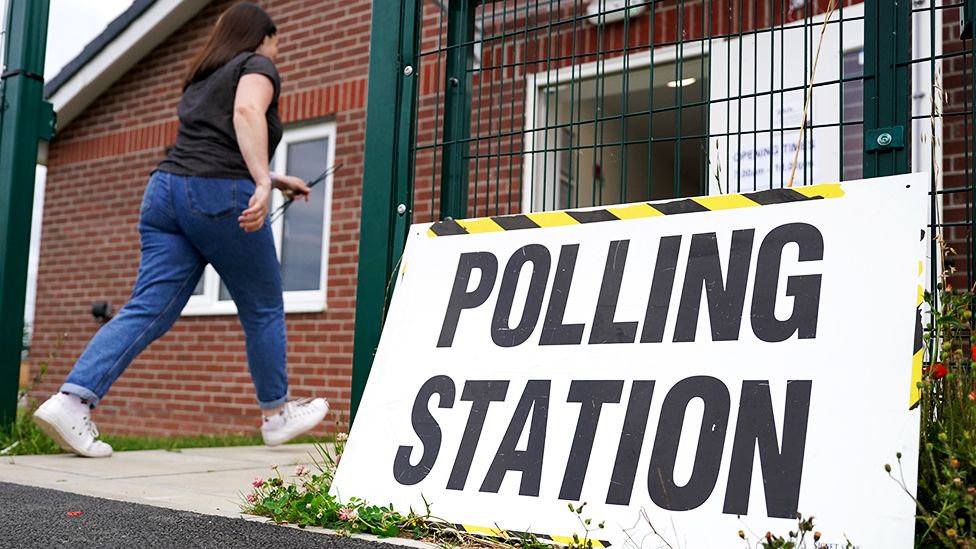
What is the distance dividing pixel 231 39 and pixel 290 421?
5.20 feet

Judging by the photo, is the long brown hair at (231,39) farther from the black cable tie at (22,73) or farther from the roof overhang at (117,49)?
the roof overhang at (117,49)

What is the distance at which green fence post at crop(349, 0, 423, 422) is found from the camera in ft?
9.84

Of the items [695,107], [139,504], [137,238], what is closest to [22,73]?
[139,504]

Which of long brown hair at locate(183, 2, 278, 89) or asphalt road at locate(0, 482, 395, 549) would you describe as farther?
long brown hair at locate(183, 2, 278, 89)

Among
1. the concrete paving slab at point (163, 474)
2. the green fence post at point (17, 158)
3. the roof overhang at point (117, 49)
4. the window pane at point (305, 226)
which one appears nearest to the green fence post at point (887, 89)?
the concrete paving slab at point (163, 474)

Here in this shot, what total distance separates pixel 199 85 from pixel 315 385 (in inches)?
117

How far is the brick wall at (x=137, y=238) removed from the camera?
21.3ft

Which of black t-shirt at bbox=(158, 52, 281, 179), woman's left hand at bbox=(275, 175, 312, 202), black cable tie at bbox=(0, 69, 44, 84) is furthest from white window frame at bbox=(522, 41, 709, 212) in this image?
black cable tie at bbox=(0, 69, 44, 84)

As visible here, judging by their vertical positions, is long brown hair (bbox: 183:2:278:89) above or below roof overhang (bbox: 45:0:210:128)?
below

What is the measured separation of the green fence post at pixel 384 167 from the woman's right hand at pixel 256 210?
51cm

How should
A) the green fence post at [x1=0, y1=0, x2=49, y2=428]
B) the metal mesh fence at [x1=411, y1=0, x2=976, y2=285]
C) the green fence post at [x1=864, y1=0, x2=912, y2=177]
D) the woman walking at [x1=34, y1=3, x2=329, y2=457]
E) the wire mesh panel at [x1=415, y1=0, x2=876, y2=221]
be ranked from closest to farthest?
the green fence post at [x1=864, y1=0, x2=912, y2=177]
the metal mesh fence at [x1=411, y1=0, x2=976, y2=285]
the wire mesh panel at [x1=415, y1=0, x2=876, y2=221]
the woman walking at [x1=34, y1=3, x2=329, y2=457]
the green fence post at [x1=0, y1=0, x2=49, y2=428]

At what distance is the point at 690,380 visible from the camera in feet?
6.87

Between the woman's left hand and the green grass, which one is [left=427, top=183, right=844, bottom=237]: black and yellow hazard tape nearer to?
the woman's left hand

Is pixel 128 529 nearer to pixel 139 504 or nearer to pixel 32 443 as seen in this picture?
pixel 139 504
